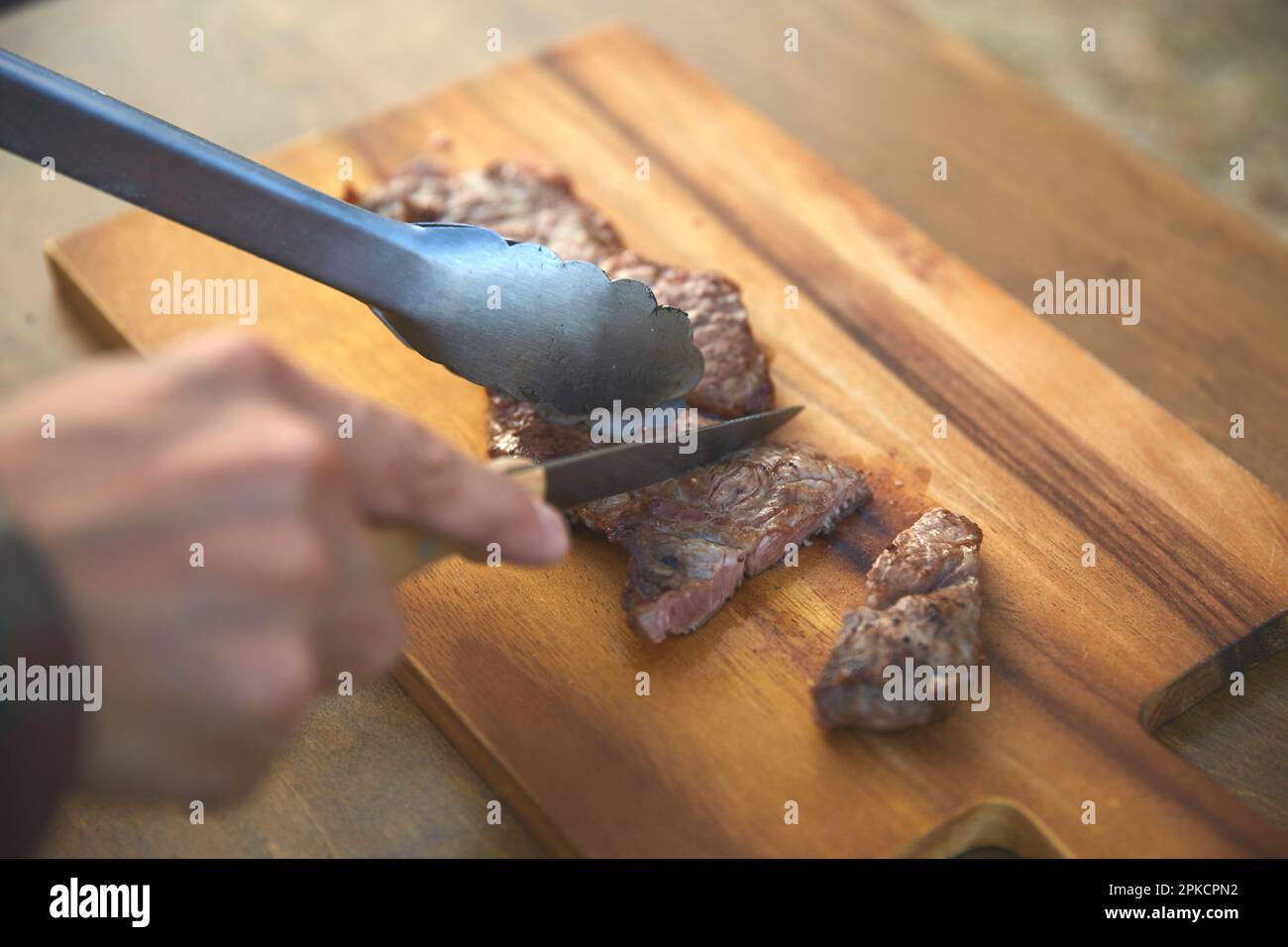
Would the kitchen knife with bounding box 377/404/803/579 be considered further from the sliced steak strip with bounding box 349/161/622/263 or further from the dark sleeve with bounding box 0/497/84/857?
the sliced steak strip with bounding box 349/161/622/263

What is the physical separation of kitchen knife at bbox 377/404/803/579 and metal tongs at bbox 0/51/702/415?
0.16 meters

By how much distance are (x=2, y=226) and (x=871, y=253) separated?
263 centimetres

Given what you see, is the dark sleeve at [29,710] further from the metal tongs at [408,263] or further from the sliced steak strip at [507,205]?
the sliced steak strip at [507,205]

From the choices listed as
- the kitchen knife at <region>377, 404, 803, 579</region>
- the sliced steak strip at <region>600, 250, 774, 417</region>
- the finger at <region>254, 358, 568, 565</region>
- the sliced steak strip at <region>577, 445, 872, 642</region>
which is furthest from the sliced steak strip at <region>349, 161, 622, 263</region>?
the finger at <region>254, 358, 568, 565</region>

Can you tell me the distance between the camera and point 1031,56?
217 inches

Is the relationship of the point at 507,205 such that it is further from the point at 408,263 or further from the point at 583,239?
the point at 408,263

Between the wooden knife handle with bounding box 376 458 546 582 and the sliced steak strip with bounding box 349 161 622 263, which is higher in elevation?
the sliced steak strip with bounding box 349 161 622 263

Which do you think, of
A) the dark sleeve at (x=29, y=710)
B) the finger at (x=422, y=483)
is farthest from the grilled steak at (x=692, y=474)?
the dark sleeve at (x=29, y=710)

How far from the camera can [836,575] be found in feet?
9.45

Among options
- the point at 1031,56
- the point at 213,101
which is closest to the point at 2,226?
the point at 213,101

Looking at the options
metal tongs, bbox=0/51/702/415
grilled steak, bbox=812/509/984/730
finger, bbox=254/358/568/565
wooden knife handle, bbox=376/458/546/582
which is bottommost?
grilled steak, bbox=812/509/984/730

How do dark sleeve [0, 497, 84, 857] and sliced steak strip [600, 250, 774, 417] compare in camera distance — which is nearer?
dark sleeve [0, 497, 84, 857]

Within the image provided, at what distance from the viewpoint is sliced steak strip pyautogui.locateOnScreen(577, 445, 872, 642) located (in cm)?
272

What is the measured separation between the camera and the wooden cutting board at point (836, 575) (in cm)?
249
